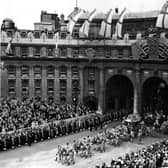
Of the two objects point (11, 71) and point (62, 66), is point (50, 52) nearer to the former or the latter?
point (62, 66)

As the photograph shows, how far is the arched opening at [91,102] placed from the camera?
6689 centimetres

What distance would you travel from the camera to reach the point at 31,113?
5466 cm

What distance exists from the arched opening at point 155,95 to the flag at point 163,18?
→ 1069 cm

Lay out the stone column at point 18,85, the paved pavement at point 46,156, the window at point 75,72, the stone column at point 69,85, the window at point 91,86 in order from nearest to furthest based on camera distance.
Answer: the paved pavement at point 46,156 < the stone column at point 18,85 < the stone column at point 69,85 < the window at point 75,72 < the window at point 91,86

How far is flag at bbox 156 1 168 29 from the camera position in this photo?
60531mm

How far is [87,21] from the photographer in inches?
2554

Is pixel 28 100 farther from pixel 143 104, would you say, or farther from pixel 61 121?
pixel 143 104

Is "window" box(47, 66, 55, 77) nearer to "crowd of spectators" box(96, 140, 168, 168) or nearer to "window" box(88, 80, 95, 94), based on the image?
"window" box(88, 80, 95, 94)

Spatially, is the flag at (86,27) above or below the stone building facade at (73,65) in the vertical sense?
→ above

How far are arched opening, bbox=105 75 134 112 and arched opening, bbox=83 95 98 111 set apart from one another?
2.14m

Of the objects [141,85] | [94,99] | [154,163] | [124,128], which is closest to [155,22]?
[141,85]

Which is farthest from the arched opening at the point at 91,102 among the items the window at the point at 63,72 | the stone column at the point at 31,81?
the stone column at the point at 31,81

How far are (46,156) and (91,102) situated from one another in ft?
86.1

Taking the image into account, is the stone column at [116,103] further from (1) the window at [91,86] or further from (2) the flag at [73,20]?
(2) the flag at [73,20]
